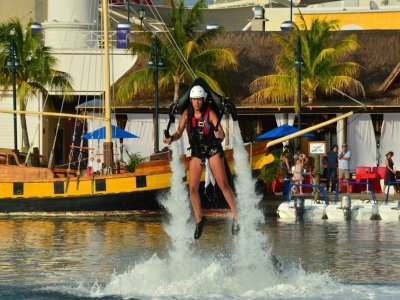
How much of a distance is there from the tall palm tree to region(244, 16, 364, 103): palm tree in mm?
8165

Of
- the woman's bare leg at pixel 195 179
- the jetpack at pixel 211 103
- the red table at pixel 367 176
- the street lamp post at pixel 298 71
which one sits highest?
the street lamp post at pixel 298 71

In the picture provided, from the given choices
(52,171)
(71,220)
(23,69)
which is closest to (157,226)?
(71,220)

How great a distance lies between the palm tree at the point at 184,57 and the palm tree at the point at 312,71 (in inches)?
66.2

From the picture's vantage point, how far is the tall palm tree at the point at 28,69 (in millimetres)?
54000

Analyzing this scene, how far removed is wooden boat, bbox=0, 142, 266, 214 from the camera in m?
40.3

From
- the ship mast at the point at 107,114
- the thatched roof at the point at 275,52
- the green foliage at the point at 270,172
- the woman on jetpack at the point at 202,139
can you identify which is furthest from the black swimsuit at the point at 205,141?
the thatched roof at the point at 275,52

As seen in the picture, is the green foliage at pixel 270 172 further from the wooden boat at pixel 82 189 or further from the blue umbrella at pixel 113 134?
the blue umbrella at pixel 113 134

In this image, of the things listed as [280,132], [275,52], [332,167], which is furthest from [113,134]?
[275,52]

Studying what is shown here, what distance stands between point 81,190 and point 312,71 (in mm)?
13882

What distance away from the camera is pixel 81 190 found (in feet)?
133

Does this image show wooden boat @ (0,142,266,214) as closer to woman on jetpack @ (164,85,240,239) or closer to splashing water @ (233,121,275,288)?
splashing water @ (233,121,275,288)

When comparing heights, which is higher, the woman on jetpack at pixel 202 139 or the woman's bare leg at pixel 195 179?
the woman on jetpack at pixel 202 139

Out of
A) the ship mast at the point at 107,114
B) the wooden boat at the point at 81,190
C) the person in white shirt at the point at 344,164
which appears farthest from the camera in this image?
the person in white shirt at the point at 344,164

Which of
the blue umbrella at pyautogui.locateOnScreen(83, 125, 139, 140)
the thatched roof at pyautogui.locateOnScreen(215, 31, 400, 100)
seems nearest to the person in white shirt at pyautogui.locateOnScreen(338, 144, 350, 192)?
the thatched roof at pyautogui.locateOnScreen(215, 31, 400, 100)
